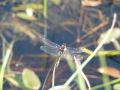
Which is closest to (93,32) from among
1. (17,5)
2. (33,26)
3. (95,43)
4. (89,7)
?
(95,43)

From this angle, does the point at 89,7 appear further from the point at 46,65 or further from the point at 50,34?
the point at 46,65

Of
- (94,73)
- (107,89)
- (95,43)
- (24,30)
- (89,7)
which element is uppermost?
(89,7)

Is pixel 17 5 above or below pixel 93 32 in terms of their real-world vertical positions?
above

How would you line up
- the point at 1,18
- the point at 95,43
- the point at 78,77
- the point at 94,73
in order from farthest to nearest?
the point at 1,18 → the point at 95,43 → the point at 94,73 → the point at 78,77

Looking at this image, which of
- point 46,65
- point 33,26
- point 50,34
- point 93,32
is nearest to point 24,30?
point 33,26

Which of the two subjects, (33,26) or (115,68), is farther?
(33,26)

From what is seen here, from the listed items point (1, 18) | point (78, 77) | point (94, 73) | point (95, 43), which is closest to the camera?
point (78, 77)

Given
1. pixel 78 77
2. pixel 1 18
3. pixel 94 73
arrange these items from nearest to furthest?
pixel 78 77, pixel 94 73, pixel 1 18

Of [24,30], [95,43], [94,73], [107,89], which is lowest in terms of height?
[107,89]

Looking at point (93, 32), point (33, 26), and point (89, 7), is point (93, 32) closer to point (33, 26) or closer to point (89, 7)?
point (89, 7)
